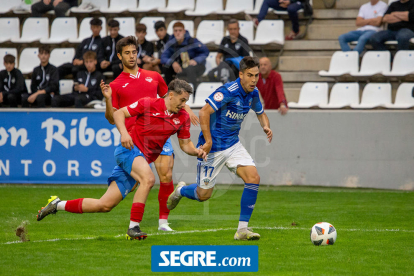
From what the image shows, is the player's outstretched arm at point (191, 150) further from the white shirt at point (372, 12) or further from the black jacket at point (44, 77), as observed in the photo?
the white shirt at point (372, 12)

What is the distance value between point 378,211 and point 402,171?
2.74 m

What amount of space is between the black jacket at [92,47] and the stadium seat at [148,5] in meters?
2.19

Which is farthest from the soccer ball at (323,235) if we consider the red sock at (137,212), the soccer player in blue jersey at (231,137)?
the red sock at (137,212)

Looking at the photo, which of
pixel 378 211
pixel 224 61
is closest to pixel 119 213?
pixel 378 211

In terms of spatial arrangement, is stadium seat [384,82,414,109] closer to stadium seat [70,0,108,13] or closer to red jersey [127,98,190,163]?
red jersey [127,98,190,163]

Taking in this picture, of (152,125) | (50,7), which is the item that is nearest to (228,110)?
(152,125)

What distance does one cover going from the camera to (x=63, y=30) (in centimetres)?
1526

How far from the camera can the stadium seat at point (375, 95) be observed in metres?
12.2

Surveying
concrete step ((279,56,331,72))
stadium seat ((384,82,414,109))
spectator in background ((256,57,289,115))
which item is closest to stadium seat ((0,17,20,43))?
concrete step ((279,56,331,72))

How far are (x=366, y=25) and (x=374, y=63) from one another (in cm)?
108

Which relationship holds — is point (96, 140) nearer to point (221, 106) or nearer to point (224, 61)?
point (224, 61)

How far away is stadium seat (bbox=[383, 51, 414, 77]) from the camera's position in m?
12.5

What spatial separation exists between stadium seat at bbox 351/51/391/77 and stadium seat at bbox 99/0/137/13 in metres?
6.38

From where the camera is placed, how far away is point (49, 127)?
12023 mm
